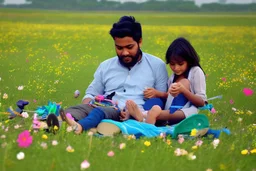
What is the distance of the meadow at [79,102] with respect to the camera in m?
4.73

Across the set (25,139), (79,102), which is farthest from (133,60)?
(79,102)

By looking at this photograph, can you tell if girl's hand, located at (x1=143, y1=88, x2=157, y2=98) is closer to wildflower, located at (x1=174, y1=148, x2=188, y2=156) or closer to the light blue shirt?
the light blue shirt

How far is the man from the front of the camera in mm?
6664

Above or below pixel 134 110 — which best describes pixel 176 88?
above

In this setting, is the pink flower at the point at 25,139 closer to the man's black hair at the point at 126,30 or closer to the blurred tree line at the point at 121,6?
the man's black hair at the point at 126,30

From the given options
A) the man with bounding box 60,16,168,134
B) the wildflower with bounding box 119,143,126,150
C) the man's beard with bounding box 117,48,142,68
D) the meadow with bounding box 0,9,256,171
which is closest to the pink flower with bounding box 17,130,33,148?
the meadow with bounding box 0,9,256,171

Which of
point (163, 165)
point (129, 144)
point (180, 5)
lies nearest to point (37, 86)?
point (129, 144)

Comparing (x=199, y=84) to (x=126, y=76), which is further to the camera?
(x=126, y=76)

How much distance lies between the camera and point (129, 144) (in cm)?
534

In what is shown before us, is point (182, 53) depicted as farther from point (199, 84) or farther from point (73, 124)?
point (73, 124)

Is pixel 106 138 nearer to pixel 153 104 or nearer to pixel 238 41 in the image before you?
pixel 153 104

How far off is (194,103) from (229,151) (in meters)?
1.25

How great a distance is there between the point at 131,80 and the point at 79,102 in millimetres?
3030

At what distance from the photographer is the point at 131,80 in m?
7.02
